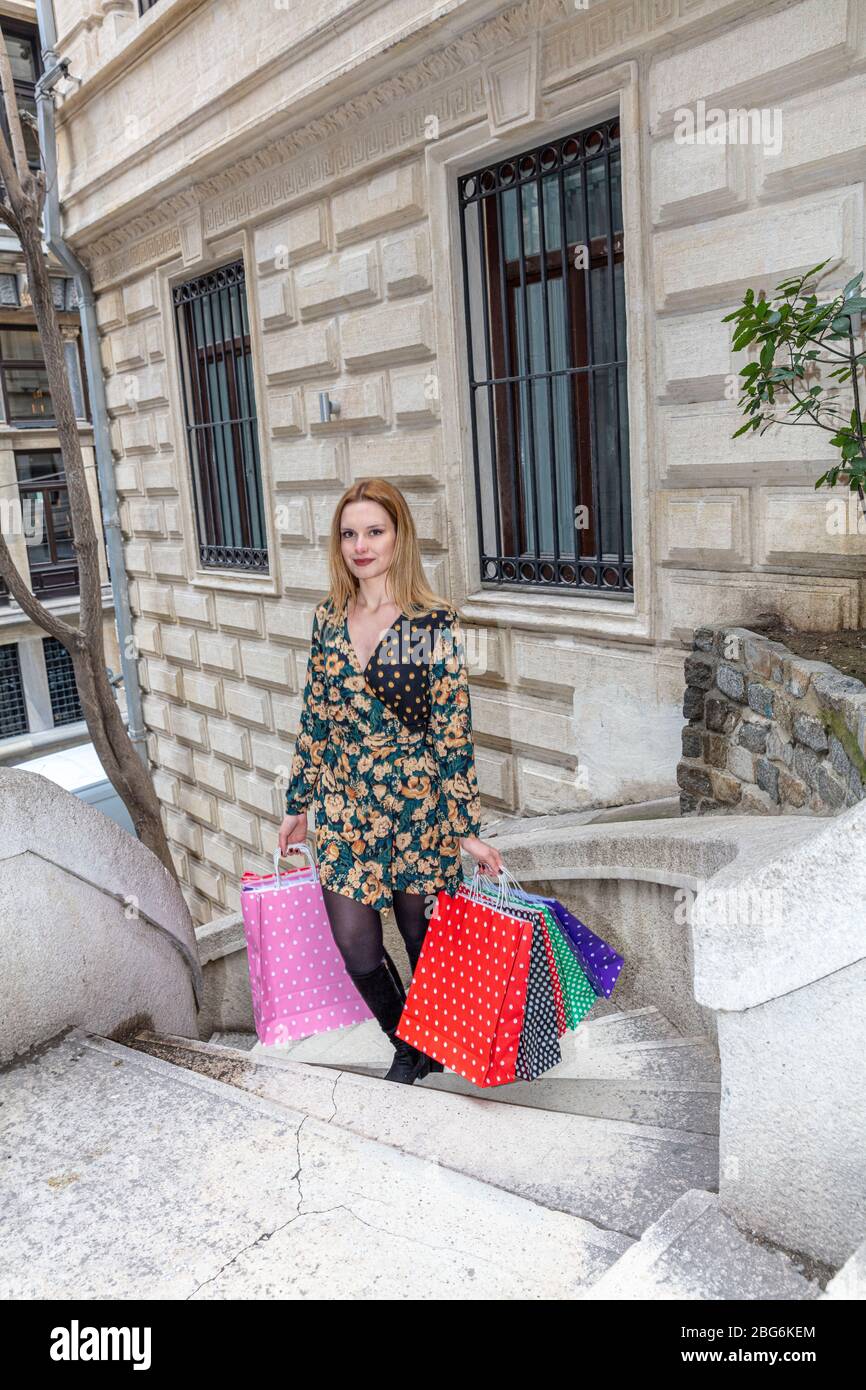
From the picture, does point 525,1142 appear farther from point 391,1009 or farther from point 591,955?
point 391,1009

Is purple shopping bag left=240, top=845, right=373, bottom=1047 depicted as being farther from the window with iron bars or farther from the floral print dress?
the window with iron bars

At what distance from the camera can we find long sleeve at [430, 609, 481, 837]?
Answer: 3143 mm

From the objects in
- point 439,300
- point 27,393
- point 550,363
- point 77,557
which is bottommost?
point 77,557

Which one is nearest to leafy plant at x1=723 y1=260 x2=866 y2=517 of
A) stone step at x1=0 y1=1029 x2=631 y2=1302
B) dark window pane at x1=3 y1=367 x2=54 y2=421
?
stone step at x1=0 y1=1029 x2=631 y2=1302

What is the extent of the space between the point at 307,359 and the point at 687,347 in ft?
11.0

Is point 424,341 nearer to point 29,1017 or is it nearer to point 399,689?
point 399,689

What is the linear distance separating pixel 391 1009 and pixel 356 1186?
1083 mm

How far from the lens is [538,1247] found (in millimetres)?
2111

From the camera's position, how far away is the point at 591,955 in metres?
3.26

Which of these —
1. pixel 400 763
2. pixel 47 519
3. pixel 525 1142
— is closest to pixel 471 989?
pixel 525 1142

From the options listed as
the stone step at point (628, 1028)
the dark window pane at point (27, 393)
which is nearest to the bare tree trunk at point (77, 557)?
the stone step at point (628, 1028)

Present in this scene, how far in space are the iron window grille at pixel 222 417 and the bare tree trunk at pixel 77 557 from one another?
3.49ft

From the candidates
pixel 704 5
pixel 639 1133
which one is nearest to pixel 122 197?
pixel 704 5

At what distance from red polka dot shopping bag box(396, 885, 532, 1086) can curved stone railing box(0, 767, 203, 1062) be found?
1.05 metres
